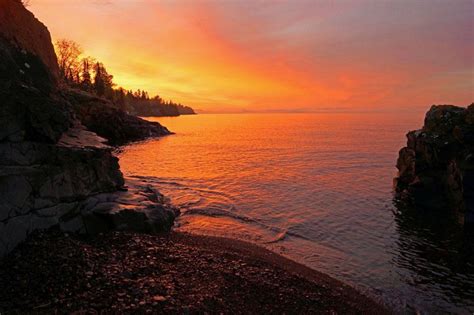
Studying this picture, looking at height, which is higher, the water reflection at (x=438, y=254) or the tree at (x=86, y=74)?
the tree at (x=86, y=74)

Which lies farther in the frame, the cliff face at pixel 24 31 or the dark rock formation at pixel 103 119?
the dark rock formation at pixel 103 119

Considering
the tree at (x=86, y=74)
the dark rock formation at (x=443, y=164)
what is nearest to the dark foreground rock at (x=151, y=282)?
the dark rock formation at (x=443, y=164)

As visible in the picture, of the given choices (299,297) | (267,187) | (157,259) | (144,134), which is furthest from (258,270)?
(144,134)

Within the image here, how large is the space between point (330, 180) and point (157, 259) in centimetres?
2779

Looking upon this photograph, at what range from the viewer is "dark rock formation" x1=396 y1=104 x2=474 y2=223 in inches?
910

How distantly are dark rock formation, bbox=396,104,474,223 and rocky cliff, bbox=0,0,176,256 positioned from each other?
70.1ft

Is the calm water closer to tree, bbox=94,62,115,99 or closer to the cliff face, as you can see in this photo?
the cliff face

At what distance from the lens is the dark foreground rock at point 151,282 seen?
27.5 feet

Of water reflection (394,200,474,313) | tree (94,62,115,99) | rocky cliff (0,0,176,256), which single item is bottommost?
water reflection (394,200,474,313)

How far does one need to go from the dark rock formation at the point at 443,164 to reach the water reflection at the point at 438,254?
158cm

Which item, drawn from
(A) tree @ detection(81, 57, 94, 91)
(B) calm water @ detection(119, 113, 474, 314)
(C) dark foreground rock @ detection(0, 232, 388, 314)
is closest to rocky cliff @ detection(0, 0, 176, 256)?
(C) dark foreground rock @ detection(0, 232, 388, 314)

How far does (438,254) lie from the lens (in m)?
17.3

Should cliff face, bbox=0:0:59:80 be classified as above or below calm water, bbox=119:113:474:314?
above

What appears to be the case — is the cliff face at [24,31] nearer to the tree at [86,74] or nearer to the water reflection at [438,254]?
the water reflection at [438,254]
